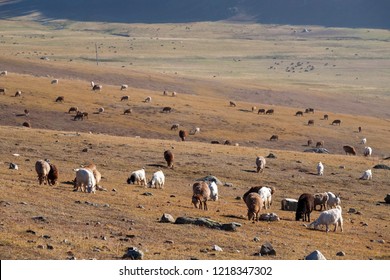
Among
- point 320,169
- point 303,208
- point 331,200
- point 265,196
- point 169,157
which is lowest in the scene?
point 303,208

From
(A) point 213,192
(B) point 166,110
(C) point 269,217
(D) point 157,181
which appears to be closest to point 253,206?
(C) point 269,217

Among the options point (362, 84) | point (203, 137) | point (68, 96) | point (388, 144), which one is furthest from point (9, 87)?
point (362, 84)

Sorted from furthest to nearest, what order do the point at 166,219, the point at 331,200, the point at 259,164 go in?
the point at 259,164, the point at 331,200, the point at 166,219

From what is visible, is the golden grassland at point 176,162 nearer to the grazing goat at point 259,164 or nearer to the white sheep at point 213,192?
the white sheep at point 213,192

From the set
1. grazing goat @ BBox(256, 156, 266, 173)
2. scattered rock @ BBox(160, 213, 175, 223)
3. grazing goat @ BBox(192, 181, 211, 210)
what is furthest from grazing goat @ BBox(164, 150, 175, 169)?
scattered rock @ BBox(160, 213, 175, 223)

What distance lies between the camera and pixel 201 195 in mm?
28156

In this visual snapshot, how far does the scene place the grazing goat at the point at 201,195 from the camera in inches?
1101

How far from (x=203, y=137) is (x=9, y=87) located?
60.9 feet

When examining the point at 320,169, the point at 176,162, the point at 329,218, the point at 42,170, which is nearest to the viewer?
the point at 329,218

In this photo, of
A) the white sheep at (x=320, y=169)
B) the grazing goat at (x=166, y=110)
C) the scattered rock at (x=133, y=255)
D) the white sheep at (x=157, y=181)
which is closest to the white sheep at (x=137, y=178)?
the white sheep at (x=157, y=181)

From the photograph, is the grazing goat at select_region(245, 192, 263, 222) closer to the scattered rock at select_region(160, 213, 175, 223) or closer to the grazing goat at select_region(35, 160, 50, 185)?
the scattered rock at select_region(160, 213, 175, 223)

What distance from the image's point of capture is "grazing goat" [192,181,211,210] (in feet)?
91.8

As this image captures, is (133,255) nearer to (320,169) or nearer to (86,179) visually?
(86,179)

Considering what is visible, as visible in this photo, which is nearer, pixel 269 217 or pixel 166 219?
pixel 166 219
